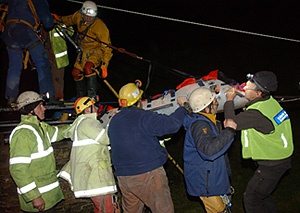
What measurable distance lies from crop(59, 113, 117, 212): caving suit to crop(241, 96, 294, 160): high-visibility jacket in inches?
67.0

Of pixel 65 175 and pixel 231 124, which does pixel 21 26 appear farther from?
pixel 231 124

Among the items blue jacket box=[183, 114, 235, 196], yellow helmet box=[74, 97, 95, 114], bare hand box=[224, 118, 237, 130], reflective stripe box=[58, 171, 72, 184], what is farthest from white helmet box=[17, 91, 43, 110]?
bare hand box=[224, 118, 237, 130]

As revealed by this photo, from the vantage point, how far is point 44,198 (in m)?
5.05

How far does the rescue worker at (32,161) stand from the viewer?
4812mm

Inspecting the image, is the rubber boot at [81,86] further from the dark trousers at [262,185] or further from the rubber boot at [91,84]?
the dark trousers at [262,185]

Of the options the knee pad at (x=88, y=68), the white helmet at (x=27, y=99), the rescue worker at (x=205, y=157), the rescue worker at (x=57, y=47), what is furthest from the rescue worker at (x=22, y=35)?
the rescue worker at (x=205, y=157)

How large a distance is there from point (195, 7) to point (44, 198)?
23406 mm

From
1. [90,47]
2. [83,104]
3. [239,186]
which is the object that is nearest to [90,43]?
[90,47]

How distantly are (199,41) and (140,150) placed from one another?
1815cm

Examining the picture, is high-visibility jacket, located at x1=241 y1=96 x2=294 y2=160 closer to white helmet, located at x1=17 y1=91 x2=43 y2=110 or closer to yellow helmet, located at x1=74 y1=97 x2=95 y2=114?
yellow helmet, located at x1=74 y1=97 x2=95 y2=114

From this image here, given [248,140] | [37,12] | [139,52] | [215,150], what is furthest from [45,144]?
[139,52]

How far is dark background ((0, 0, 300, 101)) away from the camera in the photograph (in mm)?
16766

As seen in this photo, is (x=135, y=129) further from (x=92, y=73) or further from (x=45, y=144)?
(x=92, y=73)

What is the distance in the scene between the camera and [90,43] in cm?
775
